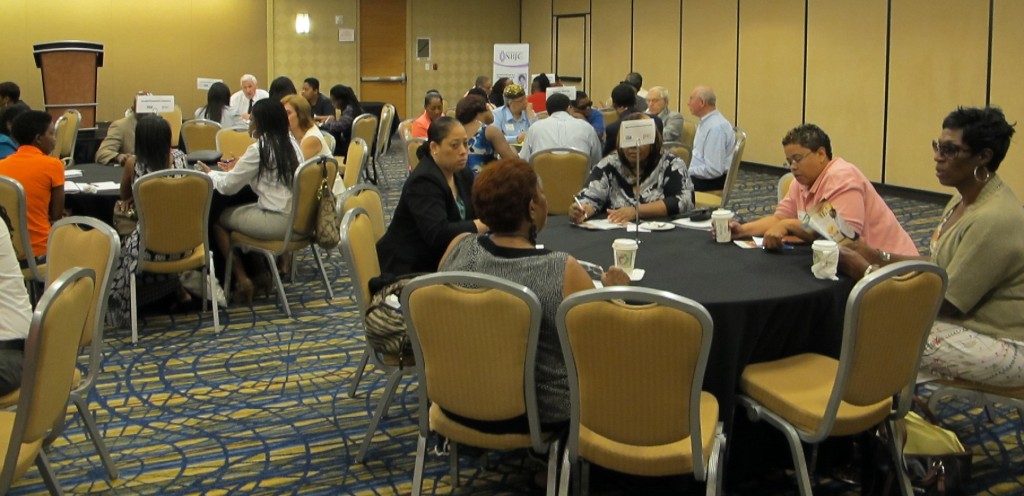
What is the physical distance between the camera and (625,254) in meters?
3.63

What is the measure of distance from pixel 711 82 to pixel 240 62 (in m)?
7.84

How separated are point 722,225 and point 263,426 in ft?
6.87

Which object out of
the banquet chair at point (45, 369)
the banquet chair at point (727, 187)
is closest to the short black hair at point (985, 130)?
the banquet chair at point (45, 369)

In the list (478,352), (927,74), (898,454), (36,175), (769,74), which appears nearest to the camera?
(478,352)

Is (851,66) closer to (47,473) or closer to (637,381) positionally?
(637,381)

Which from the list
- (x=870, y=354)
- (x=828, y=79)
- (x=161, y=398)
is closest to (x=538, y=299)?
(x=870, y=354)

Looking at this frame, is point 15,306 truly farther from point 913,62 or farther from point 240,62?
point 240,62

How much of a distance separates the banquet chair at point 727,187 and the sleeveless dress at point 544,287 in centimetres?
417

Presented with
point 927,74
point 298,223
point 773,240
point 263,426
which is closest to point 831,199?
point 773,240

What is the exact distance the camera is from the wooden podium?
1183cm

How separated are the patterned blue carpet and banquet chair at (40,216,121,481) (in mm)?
275

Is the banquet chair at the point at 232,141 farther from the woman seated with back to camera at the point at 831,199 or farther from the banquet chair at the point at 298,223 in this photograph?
the woman seated with back to camera at the point at 831,199

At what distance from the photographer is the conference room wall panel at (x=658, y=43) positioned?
14.8 meters

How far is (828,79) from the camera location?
12.0m
